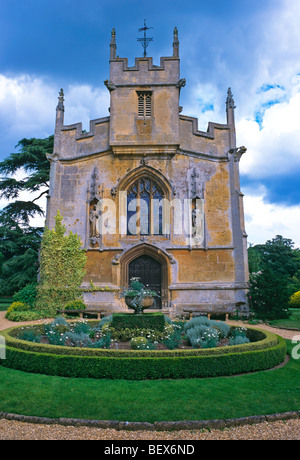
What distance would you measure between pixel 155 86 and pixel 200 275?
1066 centimetres

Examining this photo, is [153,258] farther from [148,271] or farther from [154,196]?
[154,196]

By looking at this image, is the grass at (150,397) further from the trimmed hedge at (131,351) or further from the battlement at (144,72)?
the battlement at (144,72)

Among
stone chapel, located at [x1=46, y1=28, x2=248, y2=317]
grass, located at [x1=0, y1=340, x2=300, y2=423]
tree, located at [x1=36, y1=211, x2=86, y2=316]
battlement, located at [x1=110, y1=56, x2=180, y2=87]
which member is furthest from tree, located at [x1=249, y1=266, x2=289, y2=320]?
battlement, located at [x1=110, y1=56, x2=180, y2=87]

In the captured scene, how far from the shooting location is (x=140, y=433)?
4.41 m

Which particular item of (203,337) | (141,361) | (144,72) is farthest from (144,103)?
(141,361)

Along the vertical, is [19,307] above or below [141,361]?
above

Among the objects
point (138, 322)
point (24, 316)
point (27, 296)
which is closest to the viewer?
point (138, 322)

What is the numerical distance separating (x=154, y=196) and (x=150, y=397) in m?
13.0

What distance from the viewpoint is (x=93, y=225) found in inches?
667

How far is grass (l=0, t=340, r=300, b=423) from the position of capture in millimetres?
4871

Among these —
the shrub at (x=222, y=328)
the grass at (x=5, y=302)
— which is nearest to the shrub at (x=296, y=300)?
the shrub at (x=222, y=328)

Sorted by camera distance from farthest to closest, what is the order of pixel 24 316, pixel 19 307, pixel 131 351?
pixel 19 307
pixel 24 316
pixel 131 351

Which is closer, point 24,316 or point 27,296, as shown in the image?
point 24,316

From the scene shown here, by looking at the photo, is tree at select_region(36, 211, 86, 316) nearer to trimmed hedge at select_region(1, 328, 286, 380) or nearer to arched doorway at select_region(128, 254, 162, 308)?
arched doorway at select_region(128, 254, 162, 308)
